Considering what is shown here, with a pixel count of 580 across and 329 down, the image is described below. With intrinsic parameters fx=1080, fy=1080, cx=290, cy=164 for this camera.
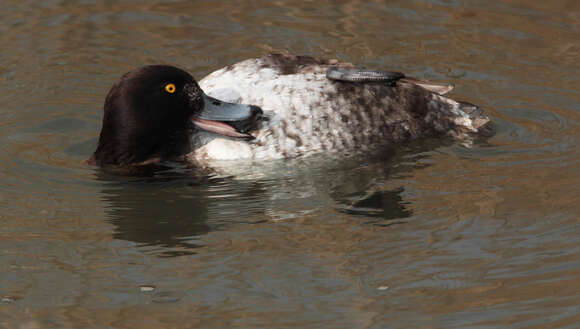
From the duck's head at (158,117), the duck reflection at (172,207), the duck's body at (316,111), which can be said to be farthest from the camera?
the duck's body at (316,111)

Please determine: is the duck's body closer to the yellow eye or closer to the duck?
the duck

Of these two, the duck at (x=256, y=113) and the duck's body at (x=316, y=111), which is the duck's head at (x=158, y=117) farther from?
the duck's body at (x=316, y=111)

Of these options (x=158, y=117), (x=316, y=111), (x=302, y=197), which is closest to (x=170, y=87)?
(x=158, y=117)

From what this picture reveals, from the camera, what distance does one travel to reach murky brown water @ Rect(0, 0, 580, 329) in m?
5.63

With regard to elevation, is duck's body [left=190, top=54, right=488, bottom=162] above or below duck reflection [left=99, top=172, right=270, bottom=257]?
above

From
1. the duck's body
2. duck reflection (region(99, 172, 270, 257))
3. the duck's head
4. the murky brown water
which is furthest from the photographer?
the duck's body

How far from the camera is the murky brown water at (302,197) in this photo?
18.5ft

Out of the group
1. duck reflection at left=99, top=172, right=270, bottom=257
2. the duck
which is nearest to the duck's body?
the duck

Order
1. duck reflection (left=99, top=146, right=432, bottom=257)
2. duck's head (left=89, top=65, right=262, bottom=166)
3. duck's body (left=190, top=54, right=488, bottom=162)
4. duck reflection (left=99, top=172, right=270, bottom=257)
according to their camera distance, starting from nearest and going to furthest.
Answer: duck reflection (left=99, top=172, right=270, bottom=257) → duck reflection (left=99, top=146, right=432, bottom=257) → duck's head (left=89, top=65, right=262, bottom=166) → duck's body (left=190, top=54, right=488, bottom=162)

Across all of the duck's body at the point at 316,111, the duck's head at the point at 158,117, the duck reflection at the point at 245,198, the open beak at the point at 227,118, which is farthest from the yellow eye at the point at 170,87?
the duck reflection at the point at 245,198

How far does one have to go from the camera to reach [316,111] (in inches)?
312

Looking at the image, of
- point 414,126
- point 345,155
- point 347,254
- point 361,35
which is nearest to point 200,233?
point 347,254

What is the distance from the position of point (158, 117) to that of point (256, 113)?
2.31ft

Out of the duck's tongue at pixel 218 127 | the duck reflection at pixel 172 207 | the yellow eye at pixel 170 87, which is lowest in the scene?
the duck reflection at pixel 172 207
